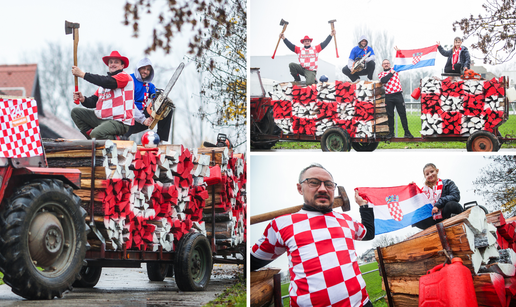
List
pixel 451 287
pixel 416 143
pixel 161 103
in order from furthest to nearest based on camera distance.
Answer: pixel 416 143 → pixel 161 103 → pixel 451 287

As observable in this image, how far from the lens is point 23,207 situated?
265 centimetres

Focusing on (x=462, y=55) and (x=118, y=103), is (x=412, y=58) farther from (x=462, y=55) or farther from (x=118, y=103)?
(x=118, y=103)

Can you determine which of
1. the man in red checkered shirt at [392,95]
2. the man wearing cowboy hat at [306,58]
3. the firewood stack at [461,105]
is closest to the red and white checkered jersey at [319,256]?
the man in red checkered shirt at [392,95]

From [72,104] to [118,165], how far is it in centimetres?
55

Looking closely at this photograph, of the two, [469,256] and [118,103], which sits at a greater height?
[118,103]

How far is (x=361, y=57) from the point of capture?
4.52 metres

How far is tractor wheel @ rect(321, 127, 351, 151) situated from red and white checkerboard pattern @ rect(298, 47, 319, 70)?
661 mm

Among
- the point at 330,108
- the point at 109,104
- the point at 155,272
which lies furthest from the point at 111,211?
the point at 330,108

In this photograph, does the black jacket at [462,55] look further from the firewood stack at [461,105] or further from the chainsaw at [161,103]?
the chainsaw at [161,103]

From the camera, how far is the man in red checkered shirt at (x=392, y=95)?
14.9 ft

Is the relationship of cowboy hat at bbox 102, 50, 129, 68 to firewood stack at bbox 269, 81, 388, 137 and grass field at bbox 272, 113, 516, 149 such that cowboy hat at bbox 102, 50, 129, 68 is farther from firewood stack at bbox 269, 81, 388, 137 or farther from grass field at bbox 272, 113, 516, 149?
grass field at bbox 272, 113, 516, 149

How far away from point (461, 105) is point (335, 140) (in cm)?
133

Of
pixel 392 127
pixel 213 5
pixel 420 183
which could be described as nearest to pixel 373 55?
pixel 392 127

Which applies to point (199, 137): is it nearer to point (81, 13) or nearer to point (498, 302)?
point (81, 13)
